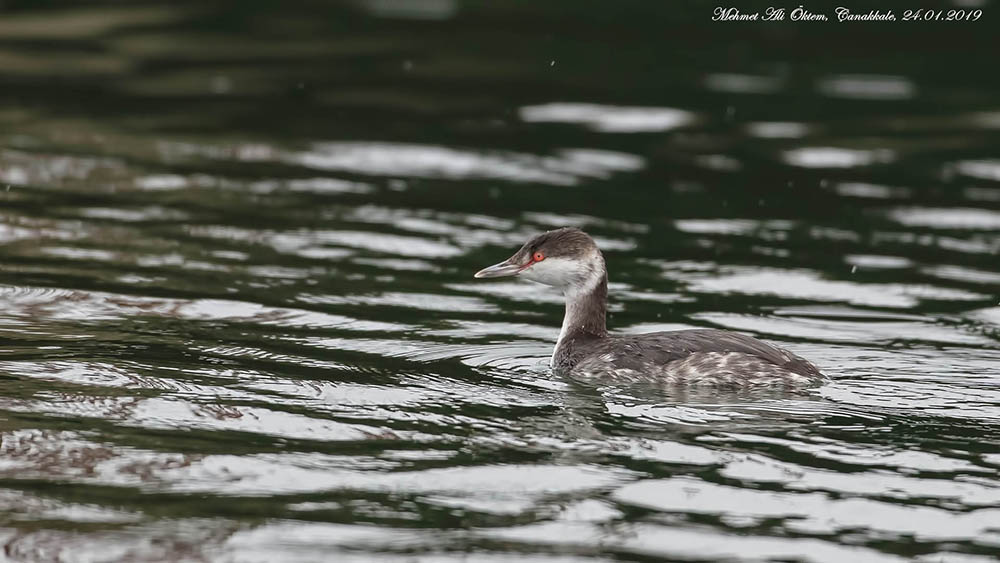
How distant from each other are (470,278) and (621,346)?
9.99 ft

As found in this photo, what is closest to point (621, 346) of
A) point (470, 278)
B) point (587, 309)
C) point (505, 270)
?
point (587, 309)

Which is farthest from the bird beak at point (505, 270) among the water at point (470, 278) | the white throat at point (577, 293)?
the water at point (470, 278)

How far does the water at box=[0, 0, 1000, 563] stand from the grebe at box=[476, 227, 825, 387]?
244mm

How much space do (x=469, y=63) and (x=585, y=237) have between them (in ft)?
36.9

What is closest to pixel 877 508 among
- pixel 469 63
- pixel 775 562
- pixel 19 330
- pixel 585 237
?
pixel 775 562

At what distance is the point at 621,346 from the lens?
10.8m

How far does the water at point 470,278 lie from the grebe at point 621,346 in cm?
24

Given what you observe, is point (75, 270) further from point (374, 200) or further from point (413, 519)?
point (413, 519)

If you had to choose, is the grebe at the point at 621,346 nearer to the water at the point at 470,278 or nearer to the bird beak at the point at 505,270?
the bird beak at the point at 505,270

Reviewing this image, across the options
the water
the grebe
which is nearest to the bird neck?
the grebe

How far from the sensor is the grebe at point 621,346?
1022 cm

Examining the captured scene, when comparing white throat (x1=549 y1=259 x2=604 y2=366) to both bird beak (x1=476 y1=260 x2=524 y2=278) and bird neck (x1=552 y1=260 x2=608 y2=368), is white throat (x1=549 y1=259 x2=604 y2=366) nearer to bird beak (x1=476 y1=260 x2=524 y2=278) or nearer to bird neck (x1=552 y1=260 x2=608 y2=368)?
bird neck (x1=552 y1=260 x2=608 y2=368)

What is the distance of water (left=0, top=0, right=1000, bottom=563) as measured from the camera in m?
7.90

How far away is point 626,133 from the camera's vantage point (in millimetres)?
19156
